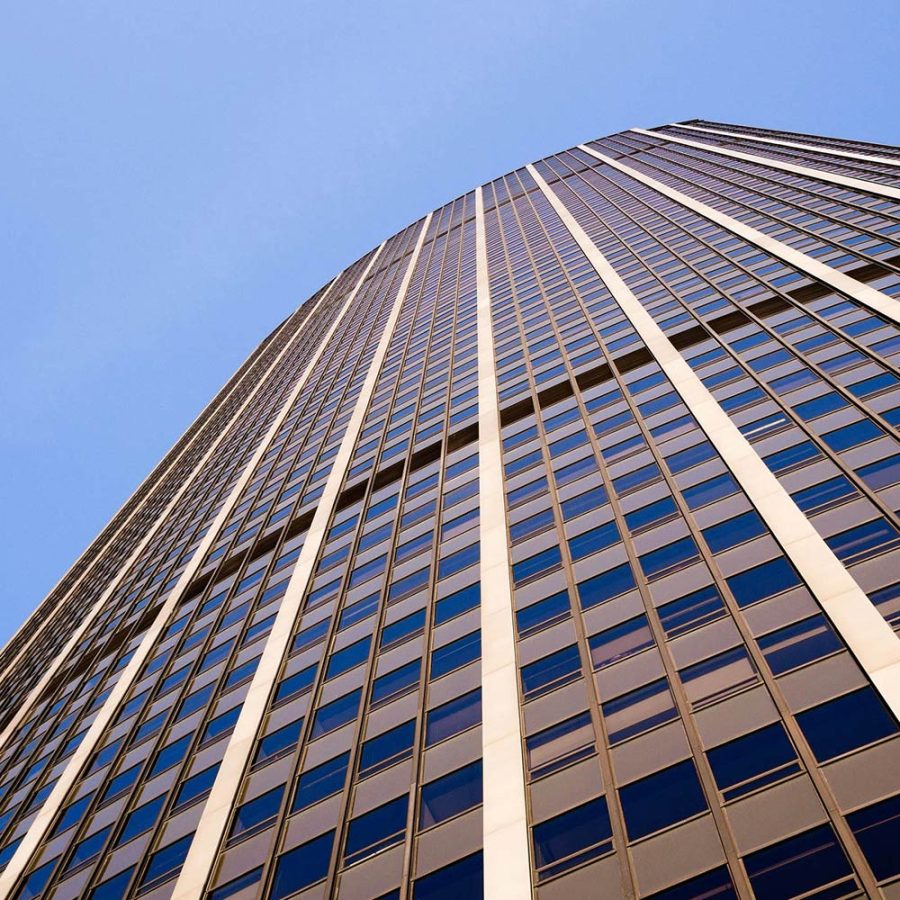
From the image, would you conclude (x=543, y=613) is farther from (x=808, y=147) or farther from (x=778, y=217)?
(x=808, y=147)

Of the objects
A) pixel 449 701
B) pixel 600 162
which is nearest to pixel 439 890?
pixel 449 701

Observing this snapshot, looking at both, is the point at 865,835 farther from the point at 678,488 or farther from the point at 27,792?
the point at 27,792

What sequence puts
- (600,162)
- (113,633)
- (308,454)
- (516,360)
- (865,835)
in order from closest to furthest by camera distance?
(865,835) → (113,633) → (516,360) → (308,454) → (600,162)

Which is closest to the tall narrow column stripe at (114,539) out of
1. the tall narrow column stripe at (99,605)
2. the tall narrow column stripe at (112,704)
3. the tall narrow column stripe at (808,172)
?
the tall narrow column stripe at (99,605)

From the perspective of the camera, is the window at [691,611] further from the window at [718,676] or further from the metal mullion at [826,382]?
the metal mullion at [826,382]

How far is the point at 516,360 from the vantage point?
51.2 metres

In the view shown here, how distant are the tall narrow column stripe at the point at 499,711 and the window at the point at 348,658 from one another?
13.8 ft

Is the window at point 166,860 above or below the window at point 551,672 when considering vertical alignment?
below

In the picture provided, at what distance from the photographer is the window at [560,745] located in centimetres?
2106

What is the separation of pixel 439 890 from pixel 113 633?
32681 mm

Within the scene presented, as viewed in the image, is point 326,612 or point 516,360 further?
point 516,360

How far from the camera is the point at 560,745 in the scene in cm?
2158

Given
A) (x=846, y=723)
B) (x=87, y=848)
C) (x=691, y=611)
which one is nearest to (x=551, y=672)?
(x=691, y=611)

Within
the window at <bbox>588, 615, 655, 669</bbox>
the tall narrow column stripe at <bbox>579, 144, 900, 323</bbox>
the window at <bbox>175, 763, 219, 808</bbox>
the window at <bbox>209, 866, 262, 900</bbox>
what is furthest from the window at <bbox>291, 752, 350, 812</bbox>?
the tall narrow column stripe at <bbox>579, 144, 900, 323</bbox>
